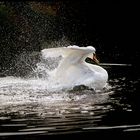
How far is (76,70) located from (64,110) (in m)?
4.04

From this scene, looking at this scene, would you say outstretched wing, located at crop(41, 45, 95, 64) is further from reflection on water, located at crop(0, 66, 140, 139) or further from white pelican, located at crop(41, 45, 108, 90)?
reflection on water, located at crop(0, 66, 140, 139)

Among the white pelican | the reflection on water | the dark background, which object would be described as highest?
the dark background

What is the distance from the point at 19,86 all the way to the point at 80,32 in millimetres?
19795

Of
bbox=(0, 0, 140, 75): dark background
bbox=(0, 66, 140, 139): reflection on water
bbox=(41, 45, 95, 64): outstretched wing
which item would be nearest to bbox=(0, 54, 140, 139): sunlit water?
bbox=(0, 66, 140, 139): reflection on water

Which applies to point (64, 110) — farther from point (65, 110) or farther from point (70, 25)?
point (70, 25)

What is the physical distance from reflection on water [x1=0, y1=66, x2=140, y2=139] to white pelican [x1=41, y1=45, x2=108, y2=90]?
0.81 ft

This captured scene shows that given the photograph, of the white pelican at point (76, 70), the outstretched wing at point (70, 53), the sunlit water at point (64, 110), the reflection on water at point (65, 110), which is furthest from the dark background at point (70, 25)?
the reflection on water at point (65, 110)

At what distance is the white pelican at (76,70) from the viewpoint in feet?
49.6

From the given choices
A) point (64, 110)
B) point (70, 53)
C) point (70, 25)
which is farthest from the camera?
point (70, 25)

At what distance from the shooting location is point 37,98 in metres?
13.2

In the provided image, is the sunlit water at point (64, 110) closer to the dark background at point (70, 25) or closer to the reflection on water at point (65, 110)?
the reflection on water at point (65, 110)

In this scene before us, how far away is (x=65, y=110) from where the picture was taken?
11.6 metres

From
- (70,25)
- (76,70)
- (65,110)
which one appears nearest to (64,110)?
(65,110)

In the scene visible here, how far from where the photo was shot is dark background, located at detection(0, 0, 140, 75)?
102 feet
